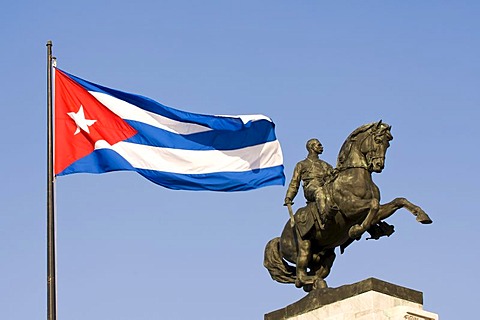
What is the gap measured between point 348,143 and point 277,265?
3.43 metres

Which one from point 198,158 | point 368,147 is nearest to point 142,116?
point 198,158

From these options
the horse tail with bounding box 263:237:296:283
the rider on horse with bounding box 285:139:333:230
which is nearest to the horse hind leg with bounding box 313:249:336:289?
the horse tail with bounding box 263:237:296:283

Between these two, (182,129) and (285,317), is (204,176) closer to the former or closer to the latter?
(182,129)

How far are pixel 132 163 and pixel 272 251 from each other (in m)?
4.06

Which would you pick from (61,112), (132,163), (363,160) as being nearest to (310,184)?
(363,160)

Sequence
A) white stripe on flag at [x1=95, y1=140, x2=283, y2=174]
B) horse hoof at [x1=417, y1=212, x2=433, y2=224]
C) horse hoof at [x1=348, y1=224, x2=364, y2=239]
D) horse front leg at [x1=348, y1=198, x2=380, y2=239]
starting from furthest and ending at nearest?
white stripe on flag at [x1=95, y1=140, x2=283, y2=174]
horse hoof at [x1=348, y1=224, x2=364, y2=239]
horse front leg at [x1=348, y1=198, x2=380, y2=239]
horse hoof at [x1=417, y1=212, x2=433, y2=224]

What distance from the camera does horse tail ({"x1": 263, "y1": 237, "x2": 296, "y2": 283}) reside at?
1166 inches

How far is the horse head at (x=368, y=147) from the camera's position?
90.3 ft

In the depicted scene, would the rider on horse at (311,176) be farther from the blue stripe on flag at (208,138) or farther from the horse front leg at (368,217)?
the blue stripe on flag at (208,138)

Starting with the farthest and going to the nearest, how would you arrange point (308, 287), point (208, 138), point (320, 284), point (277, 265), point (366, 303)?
point (208, 138) < point (277, 265) < point (308, 287) < point (320, 284) < point (366, 303)

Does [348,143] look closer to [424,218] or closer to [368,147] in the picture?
[368,147]

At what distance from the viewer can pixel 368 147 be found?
27625mm

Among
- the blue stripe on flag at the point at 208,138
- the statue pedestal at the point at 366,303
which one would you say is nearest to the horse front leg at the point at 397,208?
the statue pedestal at the point at 366,303

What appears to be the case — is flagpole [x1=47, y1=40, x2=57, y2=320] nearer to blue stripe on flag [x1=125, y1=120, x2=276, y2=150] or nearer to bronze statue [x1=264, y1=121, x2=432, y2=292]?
blue stripe on flag [x1=125, y1=120, x2=276, y2=150]
